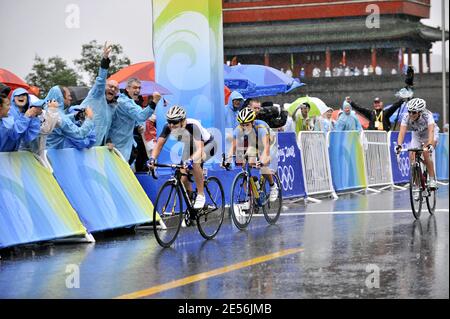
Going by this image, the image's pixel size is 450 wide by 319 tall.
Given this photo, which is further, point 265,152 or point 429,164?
point 429,164

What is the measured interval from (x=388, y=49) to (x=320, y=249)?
5712 cm

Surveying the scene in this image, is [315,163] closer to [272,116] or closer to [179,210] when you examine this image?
[272,116]

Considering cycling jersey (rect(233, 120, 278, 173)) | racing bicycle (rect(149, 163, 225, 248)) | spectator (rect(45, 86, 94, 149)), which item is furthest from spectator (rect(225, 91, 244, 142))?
racing bicycle (rect(149, 163, 225, 248))

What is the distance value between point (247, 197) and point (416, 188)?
96.5 inches

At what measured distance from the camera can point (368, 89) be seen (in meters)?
65.5

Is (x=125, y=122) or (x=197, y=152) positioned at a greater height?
(x=125, y=122)

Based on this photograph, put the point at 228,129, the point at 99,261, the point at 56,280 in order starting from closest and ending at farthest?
the point at 56,280
the point at 99,261
the point at 228,129

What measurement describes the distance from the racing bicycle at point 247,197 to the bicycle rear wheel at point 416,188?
1903 mm

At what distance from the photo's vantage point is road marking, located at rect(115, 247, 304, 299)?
8.55 m

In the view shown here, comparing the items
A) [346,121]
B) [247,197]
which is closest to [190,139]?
[247,197]

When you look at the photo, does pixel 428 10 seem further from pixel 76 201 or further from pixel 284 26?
pixel 76 201

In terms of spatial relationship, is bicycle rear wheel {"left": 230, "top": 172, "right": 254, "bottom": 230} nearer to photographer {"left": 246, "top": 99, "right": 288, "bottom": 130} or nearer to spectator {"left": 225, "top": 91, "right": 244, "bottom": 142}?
photographer {"left": 246, "top": 99, "right": 288, "bottom": 130}
